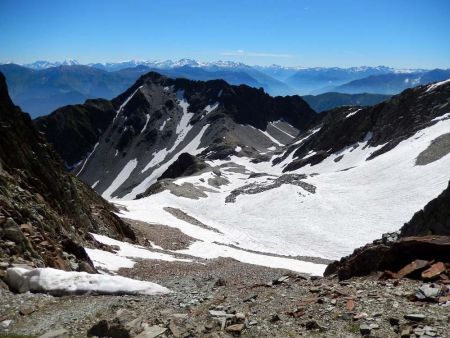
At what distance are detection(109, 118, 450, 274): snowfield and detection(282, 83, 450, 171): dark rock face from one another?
18974 mm

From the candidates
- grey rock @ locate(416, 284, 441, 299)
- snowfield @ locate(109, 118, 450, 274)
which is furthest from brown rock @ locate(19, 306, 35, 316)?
snowfield @ locate(109, 118, 450, 274)

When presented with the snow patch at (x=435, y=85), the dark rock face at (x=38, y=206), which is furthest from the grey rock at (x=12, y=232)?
the snow patch at (x=435, y=85)

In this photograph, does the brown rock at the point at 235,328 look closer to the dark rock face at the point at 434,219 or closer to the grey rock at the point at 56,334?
the grey rock at the point at 56,334

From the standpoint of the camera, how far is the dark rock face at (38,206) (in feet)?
57.2

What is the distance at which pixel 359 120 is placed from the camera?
136 metres

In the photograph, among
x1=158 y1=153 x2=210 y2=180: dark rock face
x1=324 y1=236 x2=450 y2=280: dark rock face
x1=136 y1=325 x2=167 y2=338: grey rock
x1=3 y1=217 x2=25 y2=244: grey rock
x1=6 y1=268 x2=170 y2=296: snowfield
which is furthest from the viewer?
x1=158 y1=153 x2=210 y2=180: dark rock face

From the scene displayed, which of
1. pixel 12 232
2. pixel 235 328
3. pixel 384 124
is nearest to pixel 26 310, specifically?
pixel 12 232

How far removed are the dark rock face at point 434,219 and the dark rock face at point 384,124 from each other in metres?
72.0

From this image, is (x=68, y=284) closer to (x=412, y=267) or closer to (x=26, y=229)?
(x=26, y=229)

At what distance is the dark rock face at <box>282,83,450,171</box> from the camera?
339 feet

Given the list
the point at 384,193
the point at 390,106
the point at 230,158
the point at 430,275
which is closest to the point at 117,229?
the point at 430,275

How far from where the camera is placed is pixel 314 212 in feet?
205

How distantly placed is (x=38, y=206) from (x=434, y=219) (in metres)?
22.5

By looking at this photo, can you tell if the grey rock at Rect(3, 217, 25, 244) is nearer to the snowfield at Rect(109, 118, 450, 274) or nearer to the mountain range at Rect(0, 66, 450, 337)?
the mountain range at Rect(0, 66, 450, 337)
